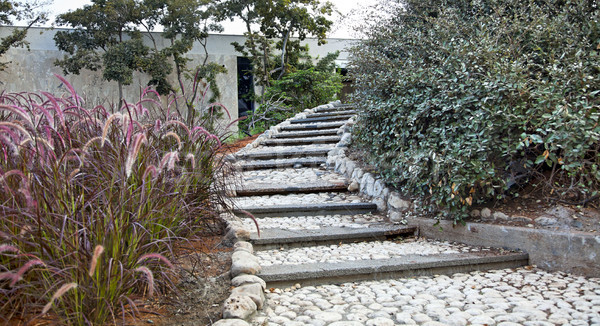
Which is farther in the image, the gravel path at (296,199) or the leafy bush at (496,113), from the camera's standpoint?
the gravel path at (296,199)

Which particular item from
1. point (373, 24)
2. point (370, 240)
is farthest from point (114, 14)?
point (370, 240)

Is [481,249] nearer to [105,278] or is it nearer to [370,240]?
[370,240]

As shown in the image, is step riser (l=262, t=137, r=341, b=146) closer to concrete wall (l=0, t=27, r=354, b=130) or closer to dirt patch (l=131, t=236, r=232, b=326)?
dirt patch (l=131, t=236, r=232, b=326)

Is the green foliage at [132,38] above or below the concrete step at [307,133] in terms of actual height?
above

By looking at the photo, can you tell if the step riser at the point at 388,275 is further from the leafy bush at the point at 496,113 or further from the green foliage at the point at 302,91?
the green foliage at the point at 302,91

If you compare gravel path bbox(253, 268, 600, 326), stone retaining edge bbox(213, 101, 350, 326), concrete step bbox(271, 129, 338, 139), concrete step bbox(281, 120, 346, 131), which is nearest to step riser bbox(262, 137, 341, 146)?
concrete step bbox(271, 129, 338, 139)

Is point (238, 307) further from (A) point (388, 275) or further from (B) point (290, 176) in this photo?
(B) point (290, 176)

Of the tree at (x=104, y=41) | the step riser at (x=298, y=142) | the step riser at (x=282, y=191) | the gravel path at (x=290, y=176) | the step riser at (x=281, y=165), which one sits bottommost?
the step riser at (x=282, y=191)

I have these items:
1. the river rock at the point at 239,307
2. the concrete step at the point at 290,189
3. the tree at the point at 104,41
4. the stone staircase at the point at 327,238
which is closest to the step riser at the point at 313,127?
the stone staircase at the point at 327,238

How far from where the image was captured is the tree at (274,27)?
1516 centimetres

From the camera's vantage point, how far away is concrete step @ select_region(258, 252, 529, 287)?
9.84 feet

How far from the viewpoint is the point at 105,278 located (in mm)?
1825

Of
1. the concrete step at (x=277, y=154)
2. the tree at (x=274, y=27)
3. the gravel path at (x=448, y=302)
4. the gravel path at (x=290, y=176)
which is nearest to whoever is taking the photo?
the gravel path at (x=448, y=302)

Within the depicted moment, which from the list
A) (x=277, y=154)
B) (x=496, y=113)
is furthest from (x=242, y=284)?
(x=277, y=154)
